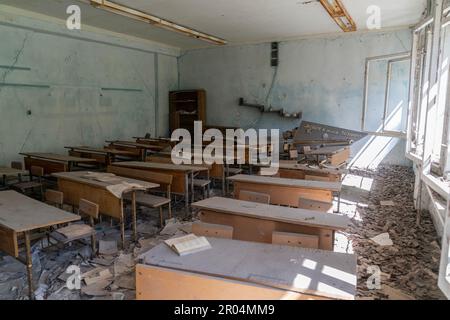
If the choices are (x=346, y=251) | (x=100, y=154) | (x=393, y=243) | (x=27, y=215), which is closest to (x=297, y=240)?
(x=346, y=251)

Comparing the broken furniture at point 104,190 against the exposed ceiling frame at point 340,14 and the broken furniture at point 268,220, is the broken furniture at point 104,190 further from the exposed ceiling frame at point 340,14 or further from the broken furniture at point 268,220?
the exposed ceiling frame at point 340,14

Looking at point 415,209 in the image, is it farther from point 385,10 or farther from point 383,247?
point 385,10

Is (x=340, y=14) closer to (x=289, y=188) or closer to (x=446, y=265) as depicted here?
(x=289, y=188)

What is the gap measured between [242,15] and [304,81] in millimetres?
2756

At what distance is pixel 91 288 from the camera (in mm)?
2629

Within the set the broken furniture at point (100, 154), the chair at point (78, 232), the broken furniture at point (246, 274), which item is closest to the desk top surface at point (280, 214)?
the broken furniture at point (246, 274)

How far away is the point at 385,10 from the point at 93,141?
21.2ft

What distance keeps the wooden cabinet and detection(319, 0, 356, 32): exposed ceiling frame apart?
408cm

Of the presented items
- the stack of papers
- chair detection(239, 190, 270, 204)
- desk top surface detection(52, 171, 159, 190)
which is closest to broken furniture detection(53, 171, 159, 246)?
desk top surface detection(52, 171, 159, 190)

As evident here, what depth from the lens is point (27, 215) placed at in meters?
2.66

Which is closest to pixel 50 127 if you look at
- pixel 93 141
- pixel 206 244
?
pixel 93 141

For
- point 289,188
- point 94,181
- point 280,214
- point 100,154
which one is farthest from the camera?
point 100,154

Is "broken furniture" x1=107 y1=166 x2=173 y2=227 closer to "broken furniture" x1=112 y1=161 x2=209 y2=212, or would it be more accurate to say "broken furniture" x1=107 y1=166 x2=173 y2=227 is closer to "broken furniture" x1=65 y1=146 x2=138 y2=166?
"broken furniture" x1=112 y1=161 x2=209 y2=212
